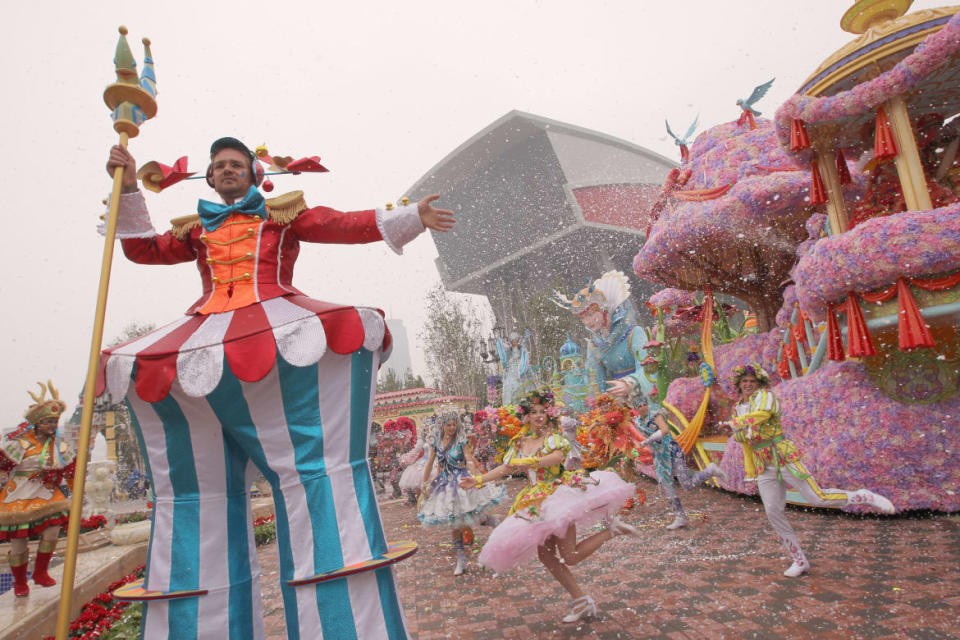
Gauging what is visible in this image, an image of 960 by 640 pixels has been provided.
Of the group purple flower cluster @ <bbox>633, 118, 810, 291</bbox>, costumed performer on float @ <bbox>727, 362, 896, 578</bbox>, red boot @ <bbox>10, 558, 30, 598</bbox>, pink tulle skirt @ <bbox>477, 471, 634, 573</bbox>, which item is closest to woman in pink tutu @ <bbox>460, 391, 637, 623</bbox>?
pink tulle skirt @ <bbox>477, 471, 634, 573</bbox>

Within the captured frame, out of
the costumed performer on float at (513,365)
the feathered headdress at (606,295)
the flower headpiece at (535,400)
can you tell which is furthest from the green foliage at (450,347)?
the flower headpiece at (535,400)

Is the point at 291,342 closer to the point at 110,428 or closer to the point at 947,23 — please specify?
the point at 947,23

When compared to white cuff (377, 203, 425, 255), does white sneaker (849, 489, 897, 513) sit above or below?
below

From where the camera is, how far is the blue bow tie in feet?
8.63

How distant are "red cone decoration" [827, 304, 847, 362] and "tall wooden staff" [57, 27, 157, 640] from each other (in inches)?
238

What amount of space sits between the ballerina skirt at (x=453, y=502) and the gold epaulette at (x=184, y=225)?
13.2 ft

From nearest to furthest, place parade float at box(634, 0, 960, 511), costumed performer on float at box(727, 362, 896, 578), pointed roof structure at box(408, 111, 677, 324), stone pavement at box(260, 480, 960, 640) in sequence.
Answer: stone pavement at box(260, 480, 960, 640) < costumed performer on float at box(727, 362, 896, 578) < parade float at box(634, 0, 960, 511) < pointed roof structure at box(408, 111, 677, 324)

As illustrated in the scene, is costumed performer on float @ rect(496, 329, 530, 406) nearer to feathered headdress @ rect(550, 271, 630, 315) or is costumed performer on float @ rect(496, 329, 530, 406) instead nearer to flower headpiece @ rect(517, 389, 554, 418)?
feathered headdress @ rect(550, 271, 630, 315)

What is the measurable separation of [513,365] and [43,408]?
17054 millimetres

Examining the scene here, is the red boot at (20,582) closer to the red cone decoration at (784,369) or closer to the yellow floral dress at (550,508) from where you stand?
the yellow floral dress at (550,508)

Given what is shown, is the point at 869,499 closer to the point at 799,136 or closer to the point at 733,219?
the point at 799,136

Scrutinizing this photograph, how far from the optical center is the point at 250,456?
2275 millimetres

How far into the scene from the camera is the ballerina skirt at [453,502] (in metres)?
6.12

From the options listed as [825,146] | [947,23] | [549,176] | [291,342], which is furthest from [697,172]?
[549,176]
